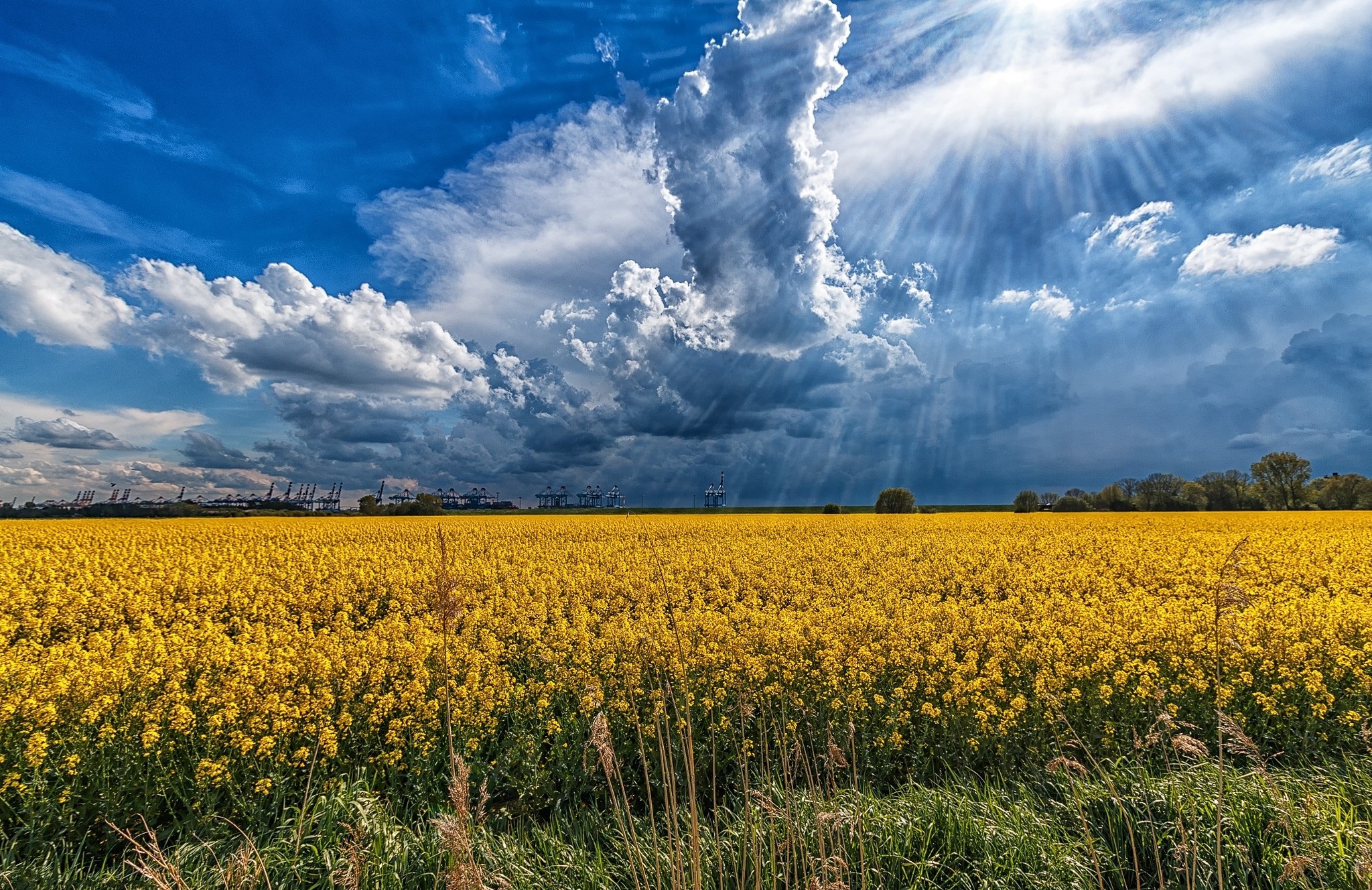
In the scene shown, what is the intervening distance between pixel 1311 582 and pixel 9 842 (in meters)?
23.9

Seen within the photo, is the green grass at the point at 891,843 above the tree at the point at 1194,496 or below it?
below

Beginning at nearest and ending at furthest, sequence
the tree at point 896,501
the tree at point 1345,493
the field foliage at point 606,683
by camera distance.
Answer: the field foliage at point 606,683, the tree at point 1345,493, the tree at point 896,501

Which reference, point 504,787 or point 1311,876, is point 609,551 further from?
point 1311,876

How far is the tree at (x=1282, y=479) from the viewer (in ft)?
206

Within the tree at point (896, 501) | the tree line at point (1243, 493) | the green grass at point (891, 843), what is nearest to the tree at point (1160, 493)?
the tree line at point (1243, 493)

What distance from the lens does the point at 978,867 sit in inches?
184

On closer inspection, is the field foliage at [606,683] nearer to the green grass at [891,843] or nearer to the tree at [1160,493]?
the green grass at [891,843]

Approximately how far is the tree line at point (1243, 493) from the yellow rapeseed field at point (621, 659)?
177 feet

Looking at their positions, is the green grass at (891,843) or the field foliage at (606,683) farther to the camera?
the field foliage at (606,683)

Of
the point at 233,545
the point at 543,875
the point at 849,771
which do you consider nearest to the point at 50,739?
the point at 543,875

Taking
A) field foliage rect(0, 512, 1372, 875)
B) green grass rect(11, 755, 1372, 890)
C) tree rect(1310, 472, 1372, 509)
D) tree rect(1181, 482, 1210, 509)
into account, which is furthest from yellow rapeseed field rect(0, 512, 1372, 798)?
tree rect(1310, 472, 1372, 509)

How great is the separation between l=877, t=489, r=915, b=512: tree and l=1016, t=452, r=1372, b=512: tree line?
11184 mm

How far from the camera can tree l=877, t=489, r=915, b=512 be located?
67438 mm

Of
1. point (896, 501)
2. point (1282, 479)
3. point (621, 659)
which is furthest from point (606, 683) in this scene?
point (1282, 479)
